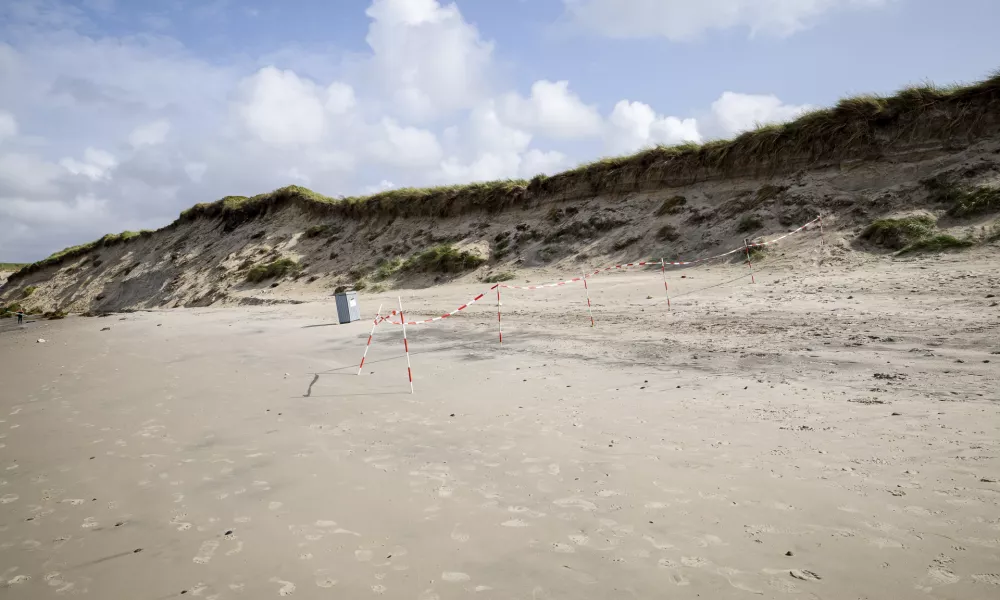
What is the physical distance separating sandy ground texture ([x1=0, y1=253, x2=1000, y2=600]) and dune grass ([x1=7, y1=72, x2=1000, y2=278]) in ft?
26.9

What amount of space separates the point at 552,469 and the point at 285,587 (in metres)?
2.11

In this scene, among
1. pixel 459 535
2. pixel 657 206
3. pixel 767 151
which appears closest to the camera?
pixel 459 535

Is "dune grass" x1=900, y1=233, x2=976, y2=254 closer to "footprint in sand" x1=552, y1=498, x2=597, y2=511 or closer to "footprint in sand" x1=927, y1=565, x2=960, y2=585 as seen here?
"footprint in sand" x1=927, y1=565, x2=960, y2=585

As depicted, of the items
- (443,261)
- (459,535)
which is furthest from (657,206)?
(459,535)

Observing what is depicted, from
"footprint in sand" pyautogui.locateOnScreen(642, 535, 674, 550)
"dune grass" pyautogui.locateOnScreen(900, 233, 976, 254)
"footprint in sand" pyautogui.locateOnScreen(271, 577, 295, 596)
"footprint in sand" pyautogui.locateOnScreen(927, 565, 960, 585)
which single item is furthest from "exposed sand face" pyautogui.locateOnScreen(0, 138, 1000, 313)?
"footprint in sand" pyautogui.locateOnScreen(271, 577, 295, 596)

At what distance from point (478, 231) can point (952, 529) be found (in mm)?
20558

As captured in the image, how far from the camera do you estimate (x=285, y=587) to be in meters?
3.08

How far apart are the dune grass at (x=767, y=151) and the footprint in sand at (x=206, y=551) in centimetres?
1587

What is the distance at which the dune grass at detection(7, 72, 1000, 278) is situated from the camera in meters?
14.9

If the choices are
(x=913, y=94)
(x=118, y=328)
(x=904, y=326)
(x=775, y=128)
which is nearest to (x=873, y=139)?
(x=913, y=94)

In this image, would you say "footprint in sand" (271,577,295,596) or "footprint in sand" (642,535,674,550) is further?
"footprint in sand" (642,535,674,550)

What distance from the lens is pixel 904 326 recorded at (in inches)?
297

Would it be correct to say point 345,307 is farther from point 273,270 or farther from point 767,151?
point 273,270

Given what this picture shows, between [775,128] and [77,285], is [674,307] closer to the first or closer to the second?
[775,128]
